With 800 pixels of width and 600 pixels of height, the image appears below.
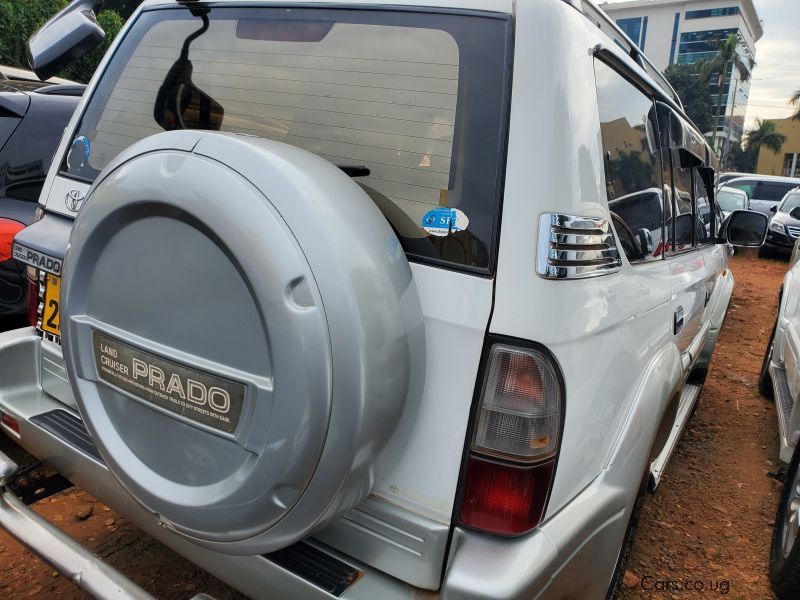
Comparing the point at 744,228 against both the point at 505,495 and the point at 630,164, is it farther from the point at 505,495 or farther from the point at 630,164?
the point at 505,495

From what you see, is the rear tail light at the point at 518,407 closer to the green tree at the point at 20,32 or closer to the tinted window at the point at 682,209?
the tinted window at the point at 682,209

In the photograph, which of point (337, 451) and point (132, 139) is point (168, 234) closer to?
point (337, 451)

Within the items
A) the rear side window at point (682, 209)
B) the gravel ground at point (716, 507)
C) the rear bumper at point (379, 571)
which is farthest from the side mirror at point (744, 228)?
the rear bumper at point (379, 571)

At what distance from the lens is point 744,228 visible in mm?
3643

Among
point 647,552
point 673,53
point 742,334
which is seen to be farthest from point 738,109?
point 647,552

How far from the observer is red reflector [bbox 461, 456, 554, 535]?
135cm

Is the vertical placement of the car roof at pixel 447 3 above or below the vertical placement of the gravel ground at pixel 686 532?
above

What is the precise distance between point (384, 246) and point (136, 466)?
2.66 feet

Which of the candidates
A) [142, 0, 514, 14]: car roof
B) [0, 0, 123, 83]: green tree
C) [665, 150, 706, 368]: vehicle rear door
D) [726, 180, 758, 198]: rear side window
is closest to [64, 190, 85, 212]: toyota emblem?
[142, 0, 514, 14]: car roof

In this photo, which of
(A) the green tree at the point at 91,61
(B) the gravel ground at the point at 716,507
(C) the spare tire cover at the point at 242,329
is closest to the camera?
(C) the spare tire cover at the point at 242,329

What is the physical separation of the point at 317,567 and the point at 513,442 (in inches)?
22.2

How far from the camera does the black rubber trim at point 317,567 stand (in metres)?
1.41

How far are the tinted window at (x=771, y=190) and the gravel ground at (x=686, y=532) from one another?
13967 millimetres

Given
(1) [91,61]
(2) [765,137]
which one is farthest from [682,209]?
(2) [765,137]
